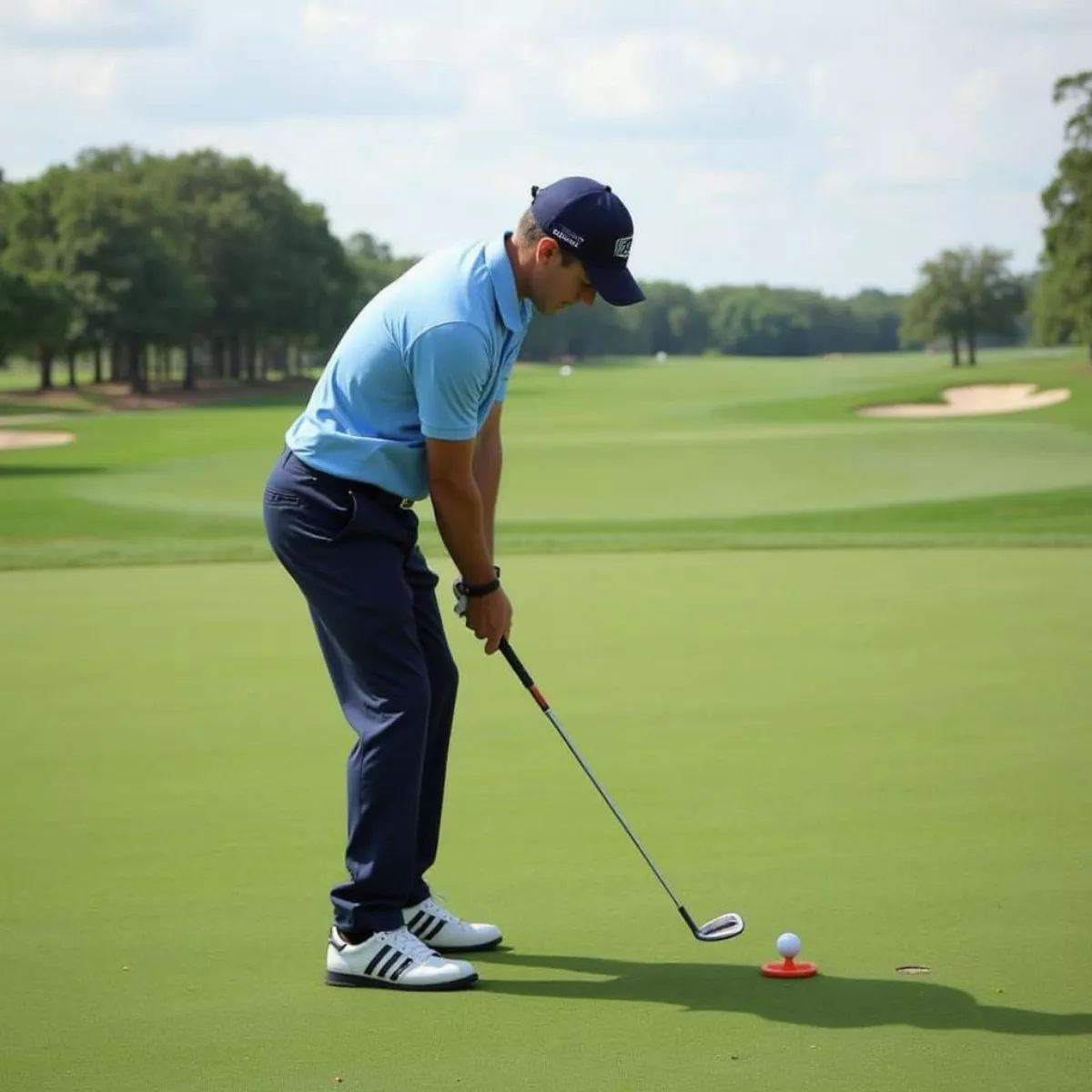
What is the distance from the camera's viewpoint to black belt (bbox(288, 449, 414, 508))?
390cm

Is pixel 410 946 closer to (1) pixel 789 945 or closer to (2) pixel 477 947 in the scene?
(2) pixel 477 947

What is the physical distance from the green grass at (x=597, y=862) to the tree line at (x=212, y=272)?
3581 centimetres

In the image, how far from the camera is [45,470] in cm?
2656

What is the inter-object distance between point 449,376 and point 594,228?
1.36 feet

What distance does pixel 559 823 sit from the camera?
4770 millimetres

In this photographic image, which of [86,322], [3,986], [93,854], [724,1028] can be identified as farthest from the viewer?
[86,322]

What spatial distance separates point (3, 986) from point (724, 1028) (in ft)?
4.65

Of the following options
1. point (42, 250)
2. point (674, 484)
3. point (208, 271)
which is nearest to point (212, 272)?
point (208, 271)

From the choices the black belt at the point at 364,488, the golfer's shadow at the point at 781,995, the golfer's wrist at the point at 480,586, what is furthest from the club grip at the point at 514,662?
the golfer's shadow at the point at 781,995

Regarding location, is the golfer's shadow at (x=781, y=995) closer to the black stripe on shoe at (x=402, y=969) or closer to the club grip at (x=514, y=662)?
the black stripe on shoe at (x=402, y=969)

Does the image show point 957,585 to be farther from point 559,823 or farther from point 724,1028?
point 724,1028

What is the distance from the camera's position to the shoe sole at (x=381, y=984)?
3.66m

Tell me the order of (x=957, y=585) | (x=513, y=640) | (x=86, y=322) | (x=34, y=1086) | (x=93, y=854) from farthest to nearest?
(x=86, y=322) → (x=957, y=585) → (x=513, y=640) → (x=93, y=854) → (x=34, y=1086)

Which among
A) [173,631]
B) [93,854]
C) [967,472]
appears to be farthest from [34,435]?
[93,854]
